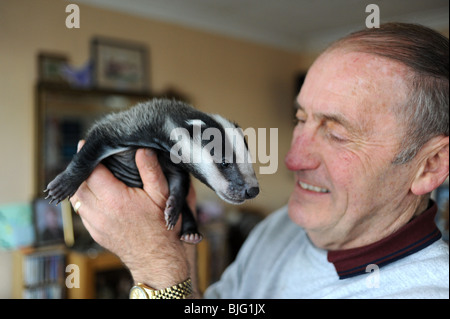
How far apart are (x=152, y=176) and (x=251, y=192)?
0.15 meters

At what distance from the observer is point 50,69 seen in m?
2.00

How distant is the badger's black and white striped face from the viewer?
1.35 feet

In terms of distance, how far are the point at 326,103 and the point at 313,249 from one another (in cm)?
36

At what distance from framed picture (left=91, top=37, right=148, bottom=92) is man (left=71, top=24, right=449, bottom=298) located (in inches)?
54.0

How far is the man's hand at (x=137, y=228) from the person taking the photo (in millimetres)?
548

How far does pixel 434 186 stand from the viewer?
0.63 metres

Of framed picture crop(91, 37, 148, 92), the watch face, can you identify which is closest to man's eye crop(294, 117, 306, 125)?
the watch face

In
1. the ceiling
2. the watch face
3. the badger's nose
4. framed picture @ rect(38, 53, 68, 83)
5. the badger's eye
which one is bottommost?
the watch face

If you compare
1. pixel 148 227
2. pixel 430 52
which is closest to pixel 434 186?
pixel 430 52

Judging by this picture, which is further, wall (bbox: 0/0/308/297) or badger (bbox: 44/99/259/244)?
wall (bbox: 0/0/308/297)

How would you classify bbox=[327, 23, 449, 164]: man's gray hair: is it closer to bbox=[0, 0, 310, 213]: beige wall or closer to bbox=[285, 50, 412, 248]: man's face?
bbox=[285, 50, 412, 248]: man's face

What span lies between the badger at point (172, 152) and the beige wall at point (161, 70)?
0.04 metres

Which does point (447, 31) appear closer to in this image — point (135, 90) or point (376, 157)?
point (376, 157)

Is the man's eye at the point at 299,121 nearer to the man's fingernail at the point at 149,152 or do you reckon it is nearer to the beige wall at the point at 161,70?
the beige wall at the point at 161,70
